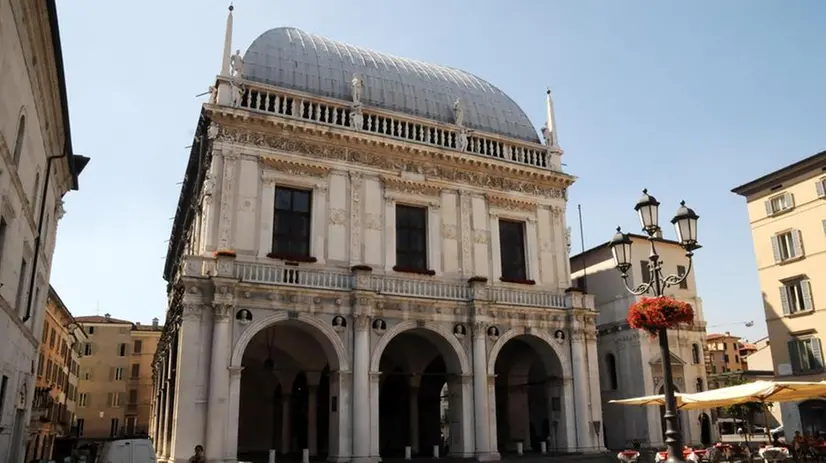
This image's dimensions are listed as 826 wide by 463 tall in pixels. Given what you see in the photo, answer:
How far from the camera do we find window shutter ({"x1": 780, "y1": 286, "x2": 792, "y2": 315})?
3194cm

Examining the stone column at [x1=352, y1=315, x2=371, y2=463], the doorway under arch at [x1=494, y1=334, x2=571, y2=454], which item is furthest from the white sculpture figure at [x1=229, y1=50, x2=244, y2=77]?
the doorway under arch at [x1=494, y1=334, x2=571, y2=454]

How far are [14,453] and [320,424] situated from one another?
1226 centimetres

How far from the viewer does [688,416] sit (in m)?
33.0

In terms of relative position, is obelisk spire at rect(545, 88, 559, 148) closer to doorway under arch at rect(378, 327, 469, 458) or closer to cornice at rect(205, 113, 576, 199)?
cornice at rect(205, 113, 576, 199)

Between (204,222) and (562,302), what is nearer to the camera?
(204,222)

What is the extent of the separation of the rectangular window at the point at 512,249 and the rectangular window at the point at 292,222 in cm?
894

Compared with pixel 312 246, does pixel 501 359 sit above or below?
below

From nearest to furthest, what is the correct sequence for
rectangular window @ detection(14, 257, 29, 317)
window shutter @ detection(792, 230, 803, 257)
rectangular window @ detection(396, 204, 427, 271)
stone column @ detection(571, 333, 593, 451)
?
rectangular window @ detection(14, 257, 29, 317)
stone column @ detection(571, 333, 593, 451)
rectangular window @ detection(396, 204, 427, 271)
window shutter @ detection(792, 230, 803, 257)

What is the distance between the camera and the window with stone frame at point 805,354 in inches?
1185

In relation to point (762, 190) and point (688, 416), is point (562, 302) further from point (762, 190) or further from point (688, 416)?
point (762, 190)

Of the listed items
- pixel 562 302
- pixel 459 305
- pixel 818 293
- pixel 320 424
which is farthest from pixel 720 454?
pixel 320 424

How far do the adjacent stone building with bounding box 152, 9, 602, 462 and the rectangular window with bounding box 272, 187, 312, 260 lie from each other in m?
0.06

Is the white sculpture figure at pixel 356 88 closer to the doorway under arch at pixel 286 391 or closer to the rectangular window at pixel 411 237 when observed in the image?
the rectangular window at pixel 411 237

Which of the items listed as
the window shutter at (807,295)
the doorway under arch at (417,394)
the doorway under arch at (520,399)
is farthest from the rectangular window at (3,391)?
the window shutter at (807,295)
